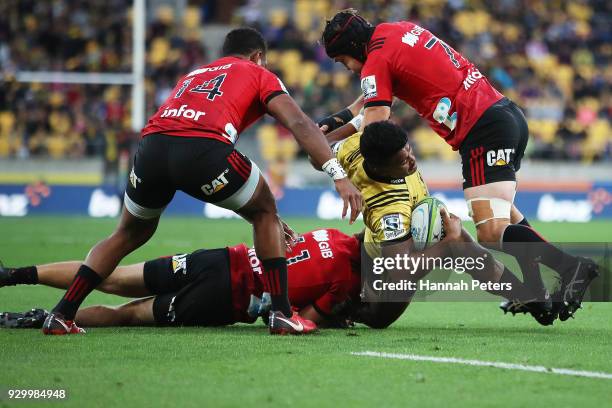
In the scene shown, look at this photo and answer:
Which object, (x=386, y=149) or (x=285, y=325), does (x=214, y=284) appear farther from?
(x=386, y=149)

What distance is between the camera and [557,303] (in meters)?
6.80

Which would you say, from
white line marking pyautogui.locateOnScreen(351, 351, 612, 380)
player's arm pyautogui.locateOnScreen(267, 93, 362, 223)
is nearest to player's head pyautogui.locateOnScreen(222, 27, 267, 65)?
player's arm pyautogui.locateOnScreen(267, 93, 362, 223)

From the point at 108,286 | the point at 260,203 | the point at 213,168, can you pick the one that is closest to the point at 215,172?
the point at 213,168

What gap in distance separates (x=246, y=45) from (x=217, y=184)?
3.81ft

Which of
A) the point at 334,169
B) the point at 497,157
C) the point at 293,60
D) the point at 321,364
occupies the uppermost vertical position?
the point at 293,60

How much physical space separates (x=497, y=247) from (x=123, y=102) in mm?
19530

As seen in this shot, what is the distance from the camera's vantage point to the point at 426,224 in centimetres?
691

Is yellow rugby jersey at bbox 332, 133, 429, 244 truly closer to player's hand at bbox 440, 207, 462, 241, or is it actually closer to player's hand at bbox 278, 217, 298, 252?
player's hand at bbox 440, 207, 462, 241

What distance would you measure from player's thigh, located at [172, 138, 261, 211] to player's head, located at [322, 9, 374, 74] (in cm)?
149

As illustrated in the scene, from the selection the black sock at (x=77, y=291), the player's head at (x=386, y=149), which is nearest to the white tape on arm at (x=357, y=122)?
the player's head at (x=386, y=149)

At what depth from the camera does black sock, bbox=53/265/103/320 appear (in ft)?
21.7

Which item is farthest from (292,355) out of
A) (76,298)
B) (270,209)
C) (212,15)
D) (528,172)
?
(212,15)

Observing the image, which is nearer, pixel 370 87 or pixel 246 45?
pixel 246 45

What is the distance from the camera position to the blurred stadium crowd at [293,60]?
2492cm
